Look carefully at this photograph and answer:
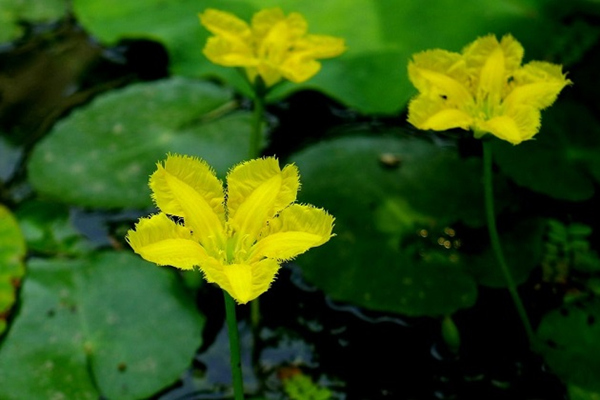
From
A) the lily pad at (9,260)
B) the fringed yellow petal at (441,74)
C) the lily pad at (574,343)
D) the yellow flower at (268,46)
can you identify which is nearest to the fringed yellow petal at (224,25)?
the yellow flower at (268,46)

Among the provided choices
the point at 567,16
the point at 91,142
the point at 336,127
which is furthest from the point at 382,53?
the point at 91,142

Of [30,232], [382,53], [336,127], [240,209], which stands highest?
[240,209]

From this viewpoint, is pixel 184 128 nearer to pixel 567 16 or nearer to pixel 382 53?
pixel 382 53

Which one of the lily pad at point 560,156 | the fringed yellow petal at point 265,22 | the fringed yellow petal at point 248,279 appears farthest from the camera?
the lily pad at point 560,156

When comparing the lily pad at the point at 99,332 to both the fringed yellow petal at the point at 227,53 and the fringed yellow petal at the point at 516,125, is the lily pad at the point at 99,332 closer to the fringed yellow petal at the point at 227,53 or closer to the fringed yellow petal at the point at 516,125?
the fringed yellow petal at the point at 227,53

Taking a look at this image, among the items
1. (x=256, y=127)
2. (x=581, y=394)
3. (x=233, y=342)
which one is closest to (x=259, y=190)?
(x=233, y=342)

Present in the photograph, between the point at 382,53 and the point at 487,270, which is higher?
the point at 382,53

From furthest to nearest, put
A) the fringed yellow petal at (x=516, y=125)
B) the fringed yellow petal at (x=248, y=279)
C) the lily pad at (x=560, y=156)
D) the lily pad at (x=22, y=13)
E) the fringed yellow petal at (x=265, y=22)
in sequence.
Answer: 1. the lily pad at (x=22, y=13)
2. the lily pad at (x=560, y=156)
3. the fringed yellow petal at (x=265, y=22)
4. the fringed yellow petal at (x=516, y=125)
5. the fringed yellow petal at (x=248, y=279)
